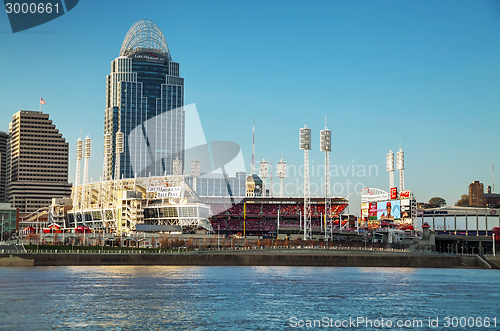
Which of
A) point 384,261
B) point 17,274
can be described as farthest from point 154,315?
point 384,261

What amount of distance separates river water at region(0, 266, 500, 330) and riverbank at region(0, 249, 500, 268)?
133 ft

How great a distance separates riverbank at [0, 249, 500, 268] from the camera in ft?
547

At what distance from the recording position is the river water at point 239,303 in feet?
232

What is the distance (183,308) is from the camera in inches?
3201

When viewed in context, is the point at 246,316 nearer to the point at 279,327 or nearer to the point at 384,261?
the point at 279,327

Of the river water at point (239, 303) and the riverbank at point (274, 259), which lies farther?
the riverbank at point (274, 259)

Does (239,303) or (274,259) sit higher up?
(274,259)

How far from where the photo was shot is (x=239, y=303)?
8588 centimetres

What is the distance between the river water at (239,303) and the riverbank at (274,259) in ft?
133

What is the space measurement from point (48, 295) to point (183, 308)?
20.7 m

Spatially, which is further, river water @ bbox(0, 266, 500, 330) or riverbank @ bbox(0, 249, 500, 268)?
riverbank @ bbox(0, 249, 500, 268)

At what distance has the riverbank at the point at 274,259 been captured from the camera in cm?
16662

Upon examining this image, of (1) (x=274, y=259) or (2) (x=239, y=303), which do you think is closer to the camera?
(2) (x=239, y=303)

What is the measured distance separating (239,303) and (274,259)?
86.8 metres
